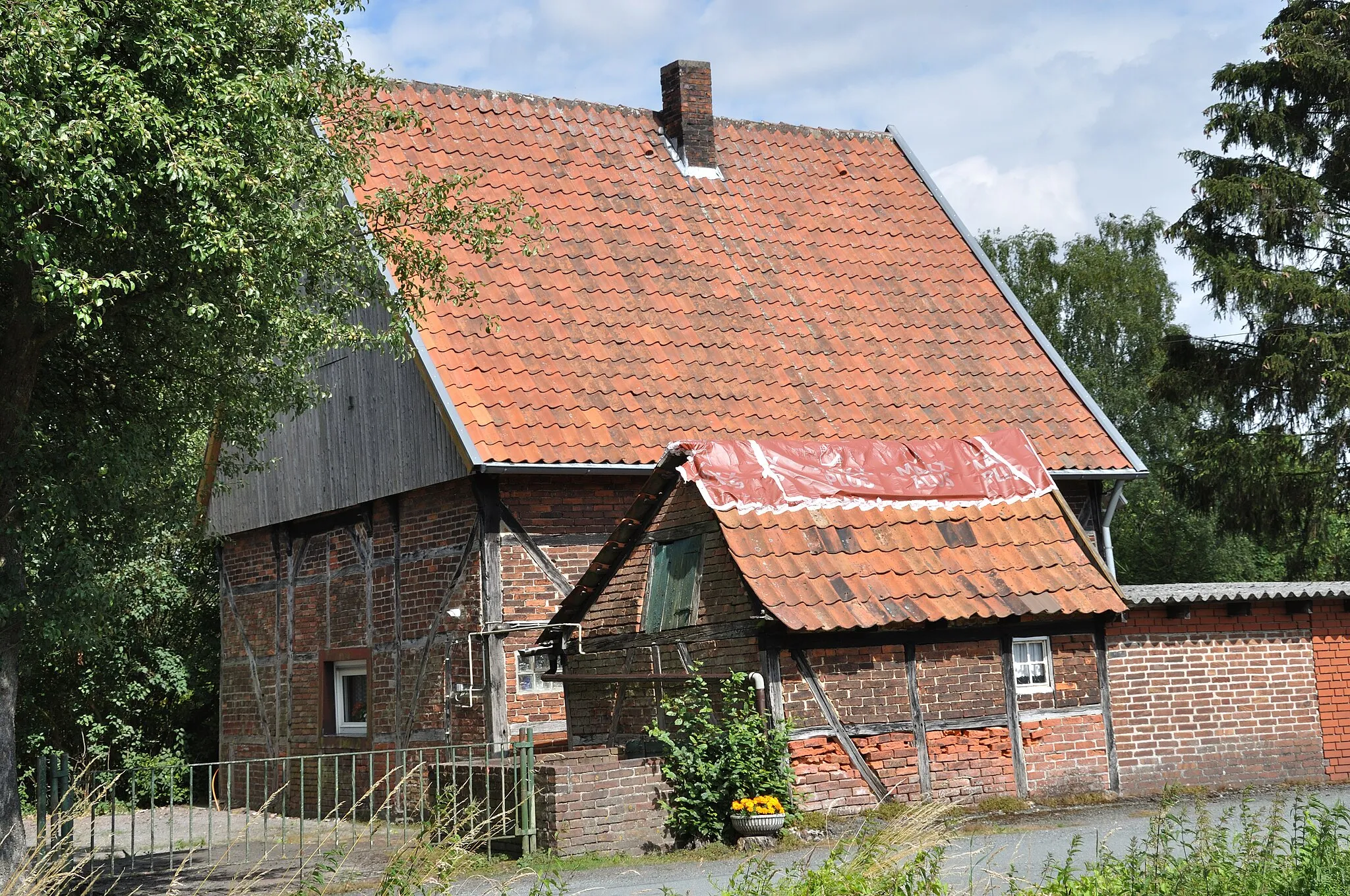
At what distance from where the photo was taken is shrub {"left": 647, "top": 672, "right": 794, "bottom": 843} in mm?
11312

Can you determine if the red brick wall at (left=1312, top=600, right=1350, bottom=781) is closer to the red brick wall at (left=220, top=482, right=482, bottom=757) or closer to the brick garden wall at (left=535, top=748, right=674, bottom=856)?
the brick garden wall at (left=535, top=748, right=674, bottom=856)

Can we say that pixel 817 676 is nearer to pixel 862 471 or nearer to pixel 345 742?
pixel 862 471

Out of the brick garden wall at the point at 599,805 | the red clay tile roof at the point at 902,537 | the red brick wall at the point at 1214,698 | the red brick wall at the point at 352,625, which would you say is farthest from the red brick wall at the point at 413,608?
the red brick wall at the point at 1214,698

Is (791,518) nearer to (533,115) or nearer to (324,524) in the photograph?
(324,524)

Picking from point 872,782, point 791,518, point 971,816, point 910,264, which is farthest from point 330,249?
point 910,264

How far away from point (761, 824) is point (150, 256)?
5.98m

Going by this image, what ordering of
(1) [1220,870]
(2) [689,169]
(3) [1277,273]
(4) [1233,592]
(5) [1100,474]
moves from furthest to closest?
(3) [1277,273]
(2) [689,169]
(5) [1100,474]
(4) [1233,592]
(1) [1220,870]

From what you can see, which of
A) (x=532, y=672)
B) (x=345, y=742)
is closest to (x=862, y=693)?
(x=532, y=672)

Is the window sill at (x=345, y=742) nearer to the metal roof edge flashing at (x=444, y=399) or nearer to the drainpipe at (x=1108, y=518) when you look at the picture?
the metal roof edge flashing at (x=444, y=399)

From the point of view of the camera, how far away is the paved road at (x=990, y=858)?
8836 millimetres

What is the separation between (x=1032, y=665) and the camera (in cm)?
1332

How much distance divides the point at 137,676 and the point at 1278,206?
60.4 ft

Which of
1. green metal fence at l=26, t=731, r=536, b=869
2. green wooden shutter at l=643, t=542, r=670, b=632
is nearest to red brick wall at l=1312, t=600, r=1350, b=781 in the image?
green wooden shutter at l=643, t=542, r=670, b=632

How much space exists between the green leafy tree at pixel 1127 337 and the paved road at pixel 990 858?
21.3m
